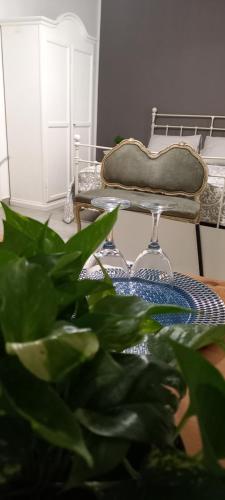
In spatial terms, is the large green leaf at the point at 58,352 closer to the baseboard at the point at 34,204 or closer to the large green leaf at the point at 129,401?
the large green leaf at the point at 129,401

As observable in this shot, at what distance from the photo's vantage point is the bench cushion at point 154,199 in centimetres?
252

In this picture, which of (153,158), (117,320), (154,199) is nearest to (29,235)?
(117,320)

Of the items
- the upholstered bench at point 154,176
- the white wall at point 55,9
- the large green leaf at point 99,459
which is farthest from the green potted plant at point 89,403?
the white wall at point 55,9

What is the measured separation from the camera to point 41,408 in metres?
0.22

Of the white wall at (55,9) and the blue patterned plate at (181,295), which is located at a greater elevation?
the white wall at (55,9)

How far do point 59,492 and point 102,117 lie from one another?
5.00m

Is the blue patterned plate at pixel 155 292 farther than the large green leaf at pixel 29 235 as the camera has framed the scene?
Yes

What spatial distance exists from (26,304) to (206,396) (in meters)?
0.13

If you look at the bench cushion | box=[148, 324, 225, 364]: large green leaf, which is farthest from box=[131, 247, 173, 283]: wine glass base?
the bench cushion

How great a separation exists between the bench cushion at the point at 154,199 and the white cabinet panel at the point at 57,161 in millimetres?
1164

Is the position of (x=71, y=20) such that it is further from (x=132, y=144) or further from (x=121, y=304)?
(x=121, y=304)

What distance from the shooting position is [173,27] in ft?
13.9

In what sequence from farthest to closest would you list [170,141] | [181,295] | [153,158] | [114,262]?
[170,141], [153,158], [114,262], [181,295]

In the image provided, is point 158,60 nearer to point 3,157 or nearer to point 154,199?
point 3,157
